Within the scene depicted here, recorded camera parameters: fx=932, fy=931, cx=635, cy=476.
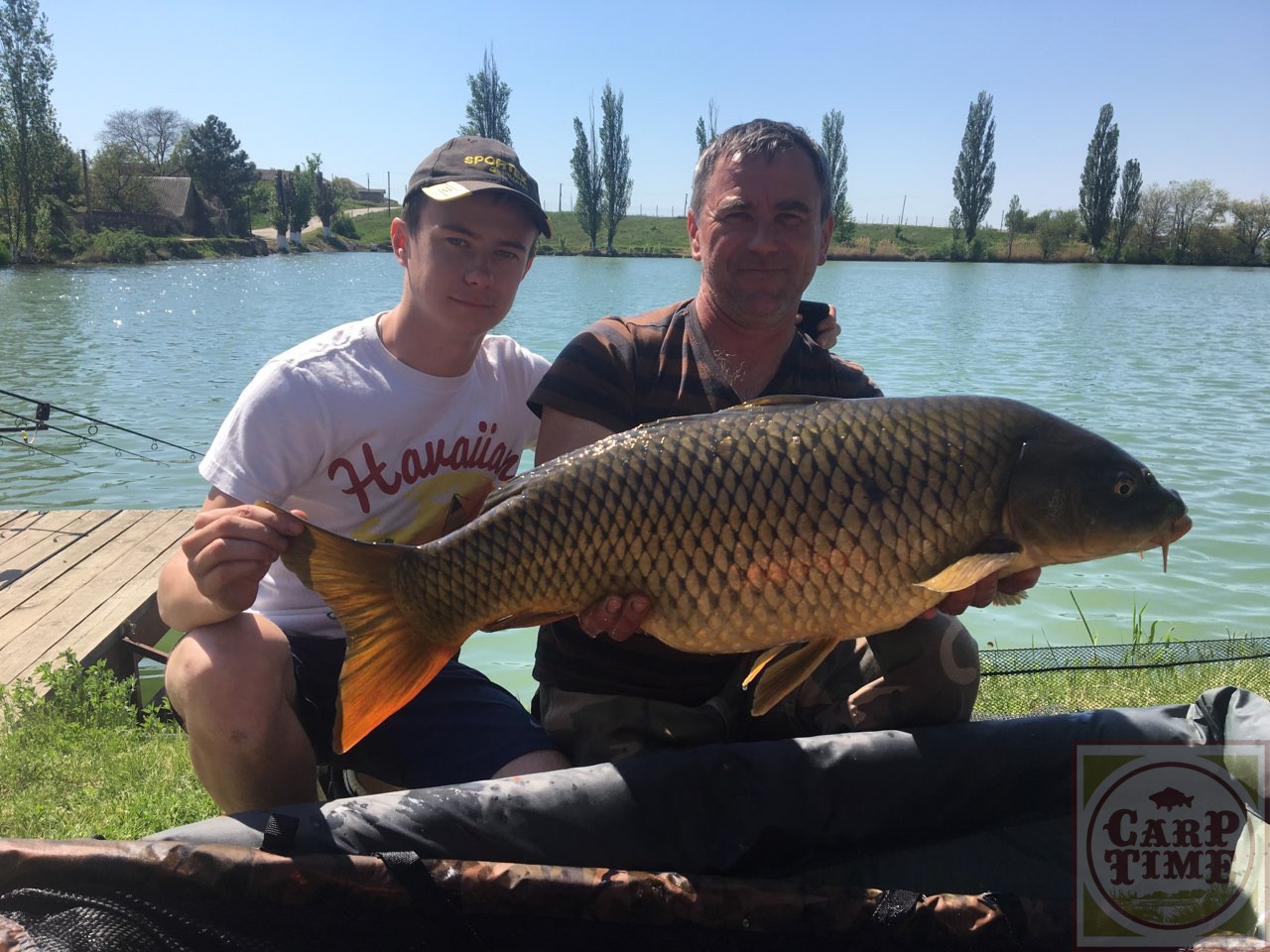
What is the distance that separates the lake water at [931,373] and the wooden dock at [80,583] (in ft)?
4.49

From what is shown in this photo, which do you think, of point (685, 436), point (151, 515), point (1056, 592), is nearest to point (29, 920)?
point (685, 436)

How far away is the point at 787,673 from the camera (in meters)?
1.40

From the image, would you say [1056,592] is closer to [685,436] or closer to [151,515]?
[685,436]

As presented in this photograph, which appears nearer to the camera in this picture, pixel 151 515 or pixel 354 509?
pixel 354 509

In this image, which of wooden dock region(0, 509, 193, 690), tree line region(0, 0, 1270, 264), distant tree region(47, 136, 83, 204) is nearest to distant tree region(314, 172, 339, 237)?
tree line region(0, 0, 1270, 264)

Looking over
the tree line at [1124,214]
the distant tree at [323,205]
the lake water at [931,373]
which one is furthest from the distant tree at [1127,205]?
the distant tree at [323,205]

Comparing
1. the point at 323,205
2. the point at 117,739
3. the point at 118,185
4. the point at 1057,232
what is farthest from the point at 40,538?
the point at 323,205

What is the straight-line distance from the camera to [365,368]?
5.79 ft

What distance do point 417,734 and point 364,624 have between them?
45 centimetres

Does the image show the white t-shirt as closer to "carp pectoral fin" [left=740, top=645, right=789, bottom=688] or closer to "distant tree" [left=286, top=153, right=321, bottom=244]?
"carp pectoral fin" [left=740, top=645, right=789, bottom=688]

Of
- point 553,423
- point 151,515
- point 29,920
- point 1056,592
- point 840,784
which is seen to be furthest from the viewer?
point 1056,592

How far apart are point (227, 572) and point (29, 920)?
1.63 ft

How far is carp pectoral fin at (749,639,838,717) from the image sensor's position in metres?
1.38

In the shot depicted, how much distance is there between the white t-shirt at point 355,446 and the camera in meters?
1.65
